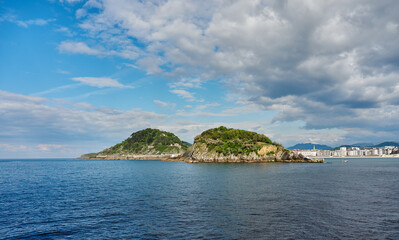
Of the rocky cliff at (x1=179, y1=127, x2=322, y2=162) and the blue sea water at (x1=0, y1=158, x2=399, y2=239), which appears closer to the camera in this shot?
the blue sea water at (x1=0, y1=158, x2=399, y2=239)

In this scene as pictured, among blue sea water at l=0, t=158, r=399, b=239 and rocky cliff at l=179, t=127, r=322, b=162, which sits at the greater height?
rocky cliff at l=179, t=127, r=322, b=162

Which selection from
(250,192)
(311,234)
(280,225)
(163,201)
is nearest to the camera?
(311,234)

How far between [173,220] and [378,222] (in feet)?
86.3

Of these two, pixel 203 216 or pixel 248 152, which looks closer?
pixel 203 216

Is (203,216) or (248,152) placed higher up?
(248,152)

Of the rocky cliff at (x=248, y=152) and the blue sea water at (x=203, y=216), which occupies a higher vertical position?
the rocky cliff at (x=248, y=152)

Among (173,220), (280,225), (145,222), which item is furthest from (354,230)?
(145,222)

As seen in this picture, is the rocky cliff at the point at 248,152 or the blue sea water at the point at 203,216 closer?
the blue sea water at the point at 203,216

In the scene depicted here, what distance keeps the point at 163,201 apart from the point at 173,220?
1248 centimetres

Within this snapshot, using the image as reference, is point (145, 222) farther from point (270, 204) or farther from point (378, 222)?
point (378, 222)

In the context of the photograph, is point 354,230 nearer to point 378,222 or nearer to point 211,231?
point 378,222

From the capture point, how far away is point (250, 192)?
50.3 m

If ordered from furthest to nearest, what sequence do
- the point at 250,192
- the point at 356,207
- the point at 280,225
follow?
the point at 250,192, the point at 356,207, the point at 280,225

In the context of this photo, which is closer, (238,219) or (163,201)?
(238,219)
